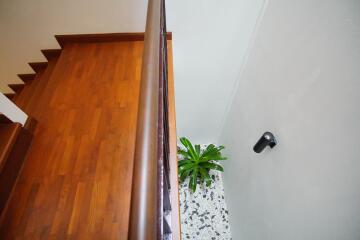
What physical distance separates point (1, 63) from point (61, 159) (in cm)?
200

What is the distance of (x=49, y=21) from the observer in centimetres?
224

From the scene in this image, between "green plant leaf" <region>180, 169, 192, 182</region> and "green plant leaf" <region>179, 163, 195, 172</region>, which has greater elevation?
"green plant leaf" <region>179, 163, 195, 172</region>

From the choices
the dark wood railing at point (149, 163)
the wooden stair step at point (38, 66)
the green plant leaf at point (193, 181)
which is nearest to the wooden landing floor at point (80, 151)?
the wooden stair step at point (38, 66)

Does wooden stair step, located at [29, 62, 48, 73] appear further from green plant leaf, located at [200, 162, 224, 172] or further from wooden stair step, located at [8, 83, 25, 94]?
green plant leaf, located at [200, 162, 224, 172]

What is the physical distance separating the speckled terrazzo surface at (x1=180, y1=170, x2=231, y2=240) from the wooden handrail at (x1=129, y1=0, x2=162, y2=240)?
3.22 meters

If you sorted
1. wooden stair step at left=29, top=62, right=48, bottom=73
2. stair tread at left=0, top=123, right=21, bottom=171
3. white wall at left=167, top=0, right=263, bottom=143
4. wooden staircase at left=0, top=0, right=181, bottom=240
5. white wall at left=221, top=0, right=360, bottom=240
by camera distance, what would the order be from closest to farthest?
wooden staircase at left=0, top=0, right=181, bottom=240 < white wall at left=221, top=0, right=360, bottom=240 < stair tread at left=0, top=123, right=21, bottom=171 < white wall at left=167, top=0, right=263, bottom=143 < wooden stair step at left=29, top=62, right=48, bottom=73

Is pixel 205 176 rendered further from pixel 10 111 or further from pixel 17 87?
pixel 17 87

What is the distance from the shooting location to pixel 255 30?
2.27 meters

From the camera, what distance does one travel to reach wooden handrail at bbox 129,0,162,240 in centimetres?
45

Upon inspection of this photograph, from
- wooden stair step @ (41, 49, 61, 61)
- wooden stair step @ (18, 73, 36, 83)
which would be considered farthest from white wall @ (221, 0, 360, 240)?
wooden stair step @ (18, 73, 36, 83)

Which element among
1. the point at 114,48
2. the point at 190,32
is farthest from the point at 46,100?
the point at 190,32

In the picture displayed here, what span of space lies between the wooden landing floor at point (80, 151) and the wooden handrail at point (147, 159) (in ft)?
3.16

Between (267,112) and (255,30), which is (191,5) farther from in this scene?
(267,112)

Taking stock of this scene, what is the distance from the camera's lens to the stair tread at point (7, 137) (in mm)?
1341
